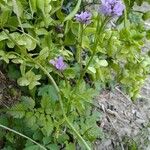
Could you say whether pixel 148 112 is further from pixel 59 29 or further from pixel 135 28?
pixel 59 29

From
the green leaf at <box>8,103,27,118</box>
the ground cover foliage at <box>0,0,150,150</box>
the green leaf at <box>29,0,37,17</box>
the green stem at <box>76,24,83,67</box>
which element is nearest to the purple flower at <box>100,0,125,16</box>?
the ground cover foliage at <box>0,0,150,150</box>

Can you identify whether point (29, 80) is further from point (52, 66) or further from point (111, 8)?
point (111, 8)

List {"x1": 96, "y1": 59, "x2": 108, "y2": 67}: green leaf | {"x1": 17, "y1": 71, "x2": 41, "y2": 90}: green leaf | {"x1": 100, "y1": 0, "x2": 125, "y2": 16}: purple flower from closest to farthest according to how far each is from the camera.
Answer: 1. {"x1": 100, "y1": 0, "x2": 125, "y2": 16}: purple flower
2. {"x1": 17, "y1": 71, "x2": 41, "y2": 90}: green leaf
3. {"x1": 96, "y1": 59, "x2": 108, "y2": 67}: green leaf

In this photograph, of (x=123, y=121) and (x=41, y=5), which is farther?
(x=123, y=121)

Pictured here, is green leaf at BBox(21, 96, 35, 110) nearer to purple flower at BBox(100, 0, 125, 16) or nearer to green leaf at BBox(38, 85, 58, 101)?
green leaf at BBox(38, 85, 58, 101)

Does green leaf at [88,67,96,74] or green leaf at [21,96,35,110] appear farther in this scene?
green leaf at [88,67,96,74]

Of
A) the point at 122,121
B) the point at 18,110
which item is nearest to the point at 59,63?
the point at 18,110

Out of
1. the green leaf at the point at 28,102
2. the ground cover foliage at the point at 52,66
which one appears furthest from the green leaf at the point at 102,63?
the green leaf at the point at 28,102

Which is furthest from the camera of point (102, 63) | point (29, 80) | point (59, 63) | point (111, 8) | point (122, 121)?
point (122, 121)

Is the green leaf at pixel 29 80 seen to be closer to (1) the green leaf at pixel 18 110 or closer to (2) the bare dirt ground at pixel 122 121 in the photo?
(1) the green leaf at pixel 18 110

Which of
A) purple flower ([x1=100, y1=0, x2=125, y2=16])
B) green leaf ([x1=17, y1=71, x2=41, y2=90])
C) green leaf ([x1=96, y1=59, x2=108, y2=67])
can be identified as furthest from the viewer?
green leaf ([x1=96, y1=59, x2=108, y2=67])
